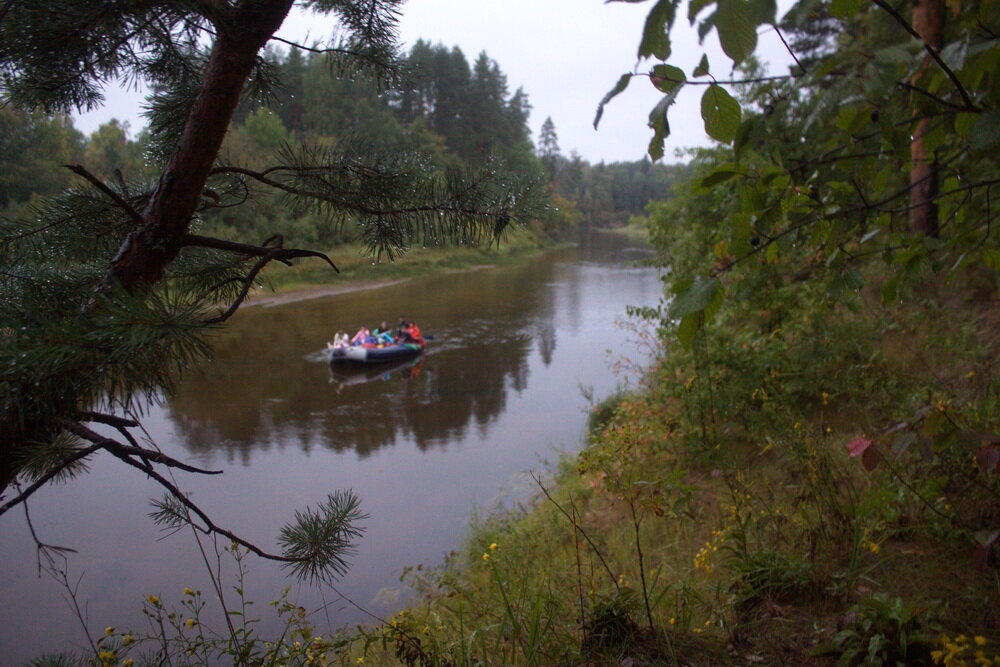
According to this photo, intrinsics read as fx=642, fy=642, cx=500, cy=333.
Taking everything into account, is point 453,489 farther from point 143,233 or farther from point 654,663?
point 143,233

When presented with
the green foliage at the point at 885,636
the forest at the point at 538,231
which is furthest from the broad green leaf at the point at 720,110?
the green foliage at the point at 885,636

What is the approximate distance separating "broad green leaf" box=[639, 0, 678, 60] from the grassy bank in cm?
119

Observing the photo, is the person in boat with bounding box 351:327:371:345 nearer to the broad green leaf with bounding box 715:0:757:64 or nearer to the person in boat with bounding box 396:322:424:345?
the person in boat with bounding box 396:322:424:345

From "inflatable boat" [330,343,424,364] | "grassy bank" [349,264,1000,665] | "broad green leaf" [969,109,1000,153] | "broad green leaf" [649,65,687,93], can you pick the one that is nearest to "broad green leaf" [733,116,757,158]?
"broad green leaf" [649,65,687,93]

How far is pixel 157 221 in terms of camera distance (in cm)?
125

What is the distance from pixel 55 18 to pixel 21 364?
78cm

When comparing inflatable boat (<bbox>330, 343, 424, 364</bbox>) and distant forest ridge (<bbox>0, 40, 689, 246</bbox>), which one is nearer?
distant forest ridge (<bbox>0, 40, 689, 246</bbox>)

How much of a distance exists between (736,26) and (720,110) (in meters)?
0.33

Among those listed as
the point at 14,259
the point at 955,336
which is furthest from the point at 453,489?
the point at 14,259

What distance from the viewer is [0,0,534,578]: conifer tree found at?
106 cm

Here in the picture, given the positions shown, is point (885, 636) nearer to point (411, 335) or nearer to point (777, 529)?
point (777, 529)

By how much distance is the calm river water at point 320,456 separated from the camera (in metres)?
5.49

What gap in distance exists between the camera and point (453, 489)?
7.40m

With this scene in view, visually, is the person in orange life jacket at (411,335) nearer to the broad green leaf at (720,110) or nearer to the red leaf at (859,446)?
the red leaf at (859,446)
